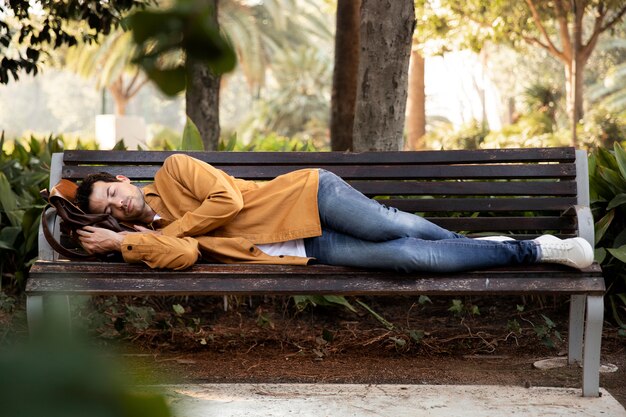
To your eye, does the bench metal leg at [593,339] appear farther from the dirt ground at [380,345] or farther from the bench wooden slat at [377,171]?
the bench wooden slat at [377,171]

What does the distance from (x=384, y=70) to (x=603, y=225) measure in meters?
1.59

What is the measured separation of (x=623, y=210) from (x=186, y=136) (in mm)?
2576

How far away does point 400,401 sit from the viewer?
3350 millimetres

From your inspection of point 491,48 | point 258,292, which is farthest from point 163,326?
point 491,48

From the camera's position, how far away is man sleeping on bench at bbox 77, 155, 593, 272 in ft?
11.0

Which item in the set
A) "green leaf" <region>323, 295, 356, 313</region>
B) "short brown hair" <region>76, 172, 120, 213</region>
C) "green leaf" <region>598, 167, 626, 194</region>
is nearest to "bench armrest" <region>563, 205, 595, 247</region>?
"green leaf" <region>598, 167, 626, 194</region>

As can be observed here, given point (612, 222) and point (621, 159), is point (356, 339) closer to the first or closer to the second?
point (612, 222)

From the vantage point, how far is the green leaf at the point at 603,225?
4473 millimetres

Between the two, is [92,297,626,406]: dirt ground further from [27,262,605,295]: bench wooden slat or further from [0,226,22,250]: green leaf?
[0,226,22,250]: green leaf

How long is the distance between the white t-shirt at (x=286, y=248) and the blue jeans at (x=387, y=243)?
0.03 m

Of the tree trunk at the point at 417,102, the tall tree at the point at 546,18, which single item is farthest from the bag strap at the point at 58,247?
the tree trunk at the point at 417,102

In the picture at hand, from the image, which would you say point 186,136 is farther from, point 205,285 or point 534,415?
point 534,415

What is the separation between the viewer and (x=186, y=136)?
5.22m

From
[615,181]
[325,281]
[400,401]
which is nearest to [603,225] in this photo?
[615,181]
